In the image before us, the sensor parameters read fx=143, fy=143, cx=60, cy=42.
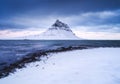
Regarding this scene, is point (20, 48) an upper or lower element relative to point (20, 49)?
lower

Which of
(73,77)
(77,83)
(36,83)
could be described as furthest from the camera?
(73,77)

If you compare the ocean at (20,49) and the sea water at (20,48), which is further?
the sea water at (20,48)

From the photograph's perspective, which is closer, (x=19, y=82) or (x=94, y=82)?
(x=94, y=82)

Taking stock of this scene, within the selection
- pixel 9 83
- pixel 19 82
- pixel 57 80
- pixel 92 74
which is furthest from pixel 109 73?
pixel 9 83

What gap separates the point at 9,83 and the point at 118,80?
596 centimetres

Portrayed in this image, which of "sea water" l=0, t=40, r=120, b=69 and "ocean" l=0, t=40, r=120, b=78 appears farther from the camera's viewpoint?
"sea water" l=0, t=40, r=120, b=69

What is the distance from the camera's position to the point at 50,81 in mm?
7656

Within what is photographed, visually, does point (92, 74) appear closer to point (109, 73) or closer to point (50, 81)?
point (109, 73)

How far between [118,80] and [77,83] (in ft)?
6.79

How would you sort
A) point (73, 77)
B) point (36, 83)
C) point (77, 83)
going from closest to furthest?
point (77, 83), point (36, 83), point (73, 77)

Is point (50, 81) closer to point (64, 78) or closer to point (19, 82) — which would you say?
point (64, 78)

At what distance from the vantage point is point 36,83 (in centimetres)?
757

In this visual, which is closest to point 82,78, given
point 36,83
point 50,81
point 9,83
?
point 50,81

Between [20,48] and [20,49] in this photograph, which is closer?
[20,49]
